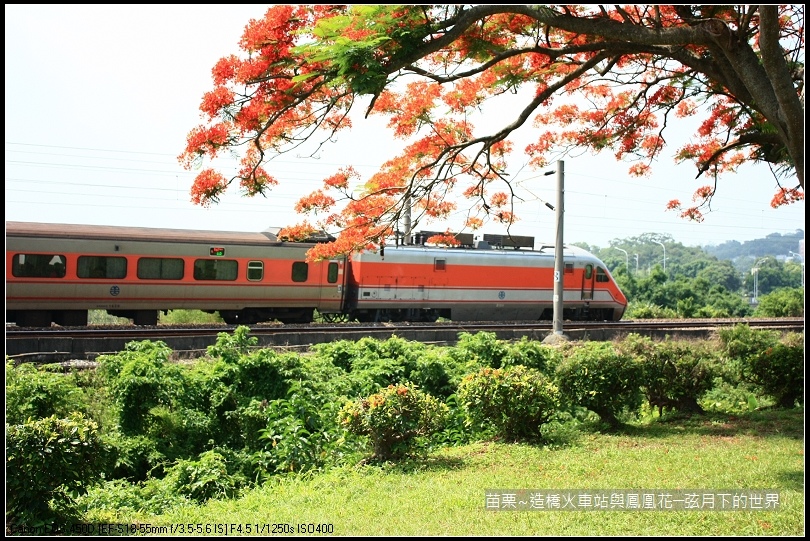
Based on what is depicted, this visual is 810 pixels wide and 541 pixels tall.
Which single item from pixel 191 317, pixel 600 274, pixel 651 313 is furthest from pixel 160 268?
pixel 651 313

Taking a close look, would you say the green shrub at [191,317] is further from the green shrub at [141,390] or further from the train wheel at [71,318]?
the green shrub at [141,390]

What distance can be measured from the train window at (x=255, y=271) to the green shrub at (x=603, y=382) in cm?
1208

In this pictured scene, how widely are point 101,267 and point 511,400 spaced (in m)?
13.0

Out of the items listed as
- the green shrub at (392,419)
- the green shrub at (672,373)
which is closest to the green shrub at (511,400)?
the green shrub at (392,419)

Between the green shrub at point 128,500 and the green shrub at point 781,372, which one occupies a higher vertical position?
the green shrub at point 781,372

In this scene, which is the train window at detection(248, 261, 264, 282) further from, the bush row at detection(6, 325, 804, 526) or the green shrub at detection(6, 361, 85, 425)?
the green shrub at detection(6, 361, 85, 425)

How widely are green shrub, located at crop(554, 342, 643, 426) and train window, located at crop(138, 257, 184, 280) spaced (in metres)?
12.2

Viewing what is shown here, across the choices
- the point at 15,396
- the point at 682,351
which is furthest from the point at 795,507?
the point at 15,396

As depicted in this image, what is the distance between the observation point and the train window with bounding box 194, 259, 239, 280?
19.4m

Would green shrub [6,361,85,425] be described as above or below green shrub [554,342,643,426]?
below

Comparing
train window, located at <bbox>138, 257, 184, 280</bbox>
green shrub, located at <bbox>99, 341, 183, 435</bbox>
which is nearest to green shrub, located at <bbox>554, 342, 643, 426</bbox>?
green shrub, located at <bbox>99, 341, 183, 435</bbox>

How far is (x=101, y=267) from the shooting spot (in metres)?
18.2

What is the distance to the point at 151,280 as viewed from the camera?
61.8 ft

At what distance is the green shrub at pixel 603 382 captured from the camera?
9.49 m
